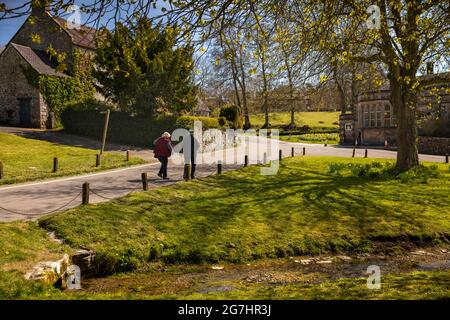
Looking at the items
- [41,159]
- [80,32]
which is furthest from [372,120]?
[80,32]

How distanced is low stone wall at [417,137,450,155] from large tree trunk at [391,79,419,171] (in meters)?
14.9

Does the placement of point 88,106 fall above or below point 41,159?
above

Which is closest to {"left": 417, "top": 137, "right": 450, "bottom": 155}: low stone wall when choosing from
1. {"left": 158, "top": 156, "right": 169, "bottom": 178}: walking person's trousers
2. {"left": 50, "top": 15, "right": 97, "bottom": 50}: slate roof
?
{"left": 158, "top": 156, "right": 169, "bottom": 178}: walking person's trousers

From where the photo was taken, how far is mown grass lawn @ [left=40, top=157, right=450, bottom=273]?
10.3m

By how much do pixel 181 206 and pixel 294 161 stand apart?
12248 millimetres

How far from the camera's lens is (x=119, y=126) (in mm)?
31906

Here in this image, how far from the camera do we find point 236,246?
1101cm

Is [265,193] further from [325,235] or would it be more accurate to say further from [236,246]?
[236,246]

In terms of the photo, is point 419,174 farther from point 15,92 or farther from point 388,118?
point 15,92

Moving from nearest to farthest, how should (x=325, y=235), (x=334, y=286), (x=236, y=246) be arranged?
(x=334, y=286), (x=236, y=246), (x=325, y=235)

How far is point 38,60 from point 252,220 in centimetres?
2975

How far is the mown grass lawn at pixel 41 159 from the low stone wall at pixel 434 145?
23367 millimetres

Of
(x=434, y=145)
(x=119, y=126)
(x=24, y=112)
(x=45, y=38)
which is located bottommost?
(x=434, y=145)
